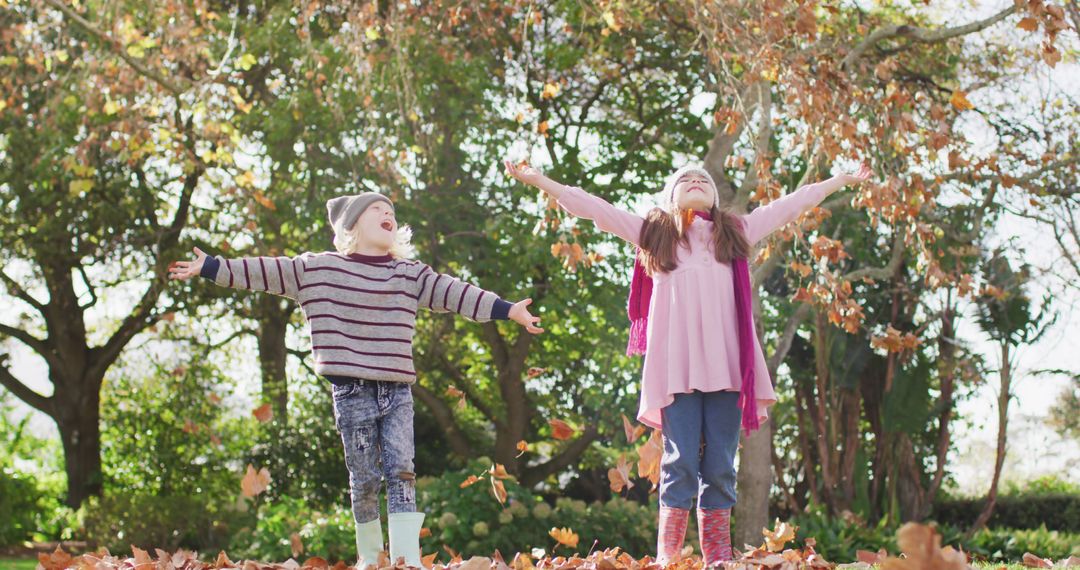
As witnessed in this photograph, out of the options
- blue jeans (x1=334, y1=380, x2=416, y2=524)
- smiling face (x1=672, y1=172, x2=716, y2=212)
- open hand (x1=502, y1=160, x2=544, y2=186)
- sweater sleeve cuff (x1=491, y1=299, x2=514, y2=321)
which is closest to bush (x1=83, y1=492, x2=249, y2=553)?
blue jeans (x1=334, y1=380, x2=416, y2=524)

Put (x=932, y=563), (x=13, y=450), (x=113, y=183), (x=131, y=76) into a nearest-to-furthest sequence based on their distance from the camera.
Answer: (x=932, y=563), (x=131, y=76), (x=113, y=183), (x=13, y=450)

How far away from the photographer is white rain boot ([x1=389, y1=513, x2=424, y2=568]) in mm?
4531

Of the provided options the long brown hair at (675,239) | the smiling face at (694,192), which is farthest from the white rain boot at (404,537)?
the smiling face at (694,192)

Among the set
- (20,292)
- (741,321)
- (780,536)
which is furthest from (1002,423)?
(20,292)

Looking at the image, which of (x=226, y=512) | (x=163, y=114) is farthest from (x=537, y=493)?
(x=163, y=114)

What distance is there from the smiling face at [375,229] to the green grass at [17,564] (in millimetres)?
8040

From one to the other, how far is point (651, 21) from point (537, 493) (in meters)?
6.24

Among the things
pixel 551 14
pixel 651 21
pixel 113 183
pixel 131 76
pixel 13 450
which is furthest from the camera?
pixel 13 450

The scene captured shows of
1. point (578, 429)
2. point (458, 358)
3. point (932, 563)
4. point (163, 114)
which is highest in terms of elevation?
point (163, 114)

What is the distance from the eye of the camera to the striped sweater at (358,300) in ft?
15.4

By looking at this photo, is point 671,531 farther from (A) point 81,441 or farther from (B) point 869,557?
(A) point 81,441

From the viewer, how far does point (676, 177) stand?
4.90 meters

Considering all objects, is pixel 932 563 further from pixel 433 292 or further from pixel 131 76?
pixel 131 76

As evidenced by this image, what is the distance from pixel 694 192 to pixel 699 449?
1.09 metres
